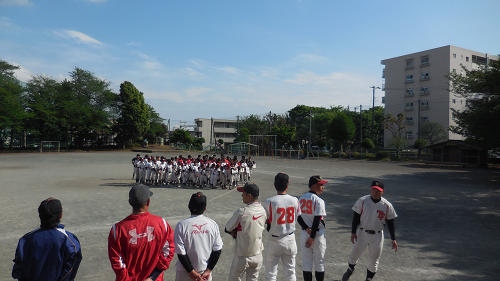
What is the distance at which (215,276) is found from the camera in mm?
5363

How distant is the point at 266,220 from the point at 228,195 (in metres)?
9.97

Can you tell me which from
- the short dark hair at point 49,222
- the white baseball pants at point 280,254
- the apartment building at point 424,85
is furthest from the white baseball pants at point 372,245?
the apartment building at point 424,85

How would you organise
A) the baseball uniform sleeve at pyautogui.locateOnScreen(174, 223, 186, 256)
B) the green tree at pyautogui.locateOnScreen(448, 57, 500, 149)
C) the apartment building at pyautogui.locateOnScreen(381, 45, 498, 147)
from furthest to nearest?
the apartment building at pyautogui.locateOnScreen(381, 45, 498, 147), the green tree at pyautogui.locateOnScreen(448, 57, 500, 149), the baseball uniform sleeve at pyautogui.locateOnScreen(174, 223, 186, 256)

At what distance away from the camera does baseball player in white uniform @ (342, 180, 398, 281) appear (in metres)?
5.00

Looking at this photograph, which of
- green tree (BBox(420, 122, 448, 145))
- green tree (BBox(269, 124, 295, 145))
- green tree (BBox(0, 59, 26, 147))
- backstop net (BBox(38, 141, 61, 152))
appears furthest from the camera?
green tree (BBox(269, 124, 295, 145))

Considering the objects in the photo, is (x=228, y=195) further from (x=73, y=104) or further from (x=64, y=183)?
(x=73, y=104)

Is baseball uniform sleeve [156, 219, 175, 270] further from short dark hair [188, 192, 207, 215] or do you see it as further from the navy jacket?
the navy jacket

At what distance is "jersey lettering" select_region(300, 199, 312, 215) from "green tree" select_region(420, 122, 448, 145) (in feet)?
150

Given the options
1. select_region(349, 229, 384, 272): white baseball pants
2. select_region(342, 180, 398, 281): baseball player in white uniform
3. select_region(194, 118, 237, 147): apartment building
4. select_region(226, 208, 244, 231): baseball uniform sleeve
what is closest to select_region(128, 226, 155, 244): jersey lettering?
select_region(226, 208, 244, 231): baseball uniform sleeve

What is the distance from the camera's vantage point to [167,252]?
3189 mm

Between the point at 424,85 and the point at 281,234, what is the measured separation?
5820 centimetres

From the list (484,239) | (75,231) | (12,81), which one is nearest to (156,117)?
(12,81)

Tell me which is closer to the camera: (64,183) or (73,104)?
(64,183)

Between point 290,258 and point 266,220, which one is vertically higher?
point 266,220
